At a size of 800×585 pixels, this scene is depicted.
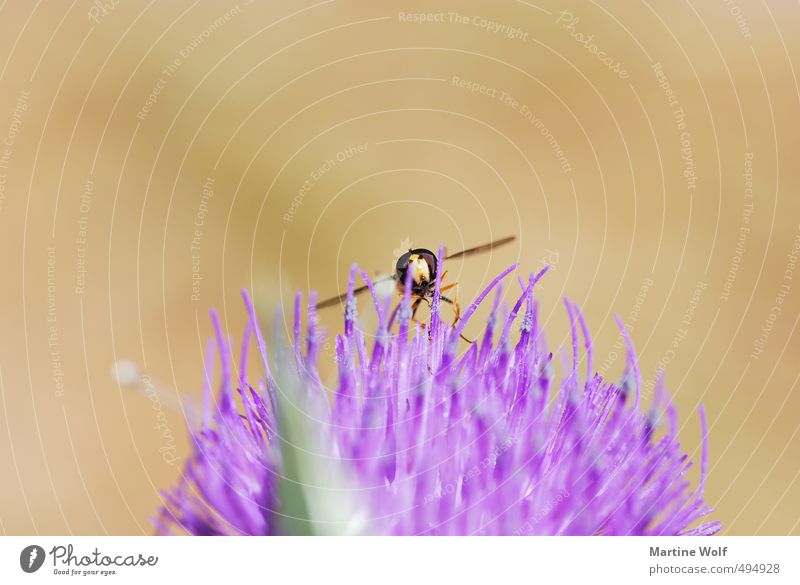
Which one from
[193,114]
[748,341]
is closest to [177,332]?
[193,114]

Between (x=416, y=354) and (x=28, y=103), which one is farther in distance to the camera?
(x=28, y=103)

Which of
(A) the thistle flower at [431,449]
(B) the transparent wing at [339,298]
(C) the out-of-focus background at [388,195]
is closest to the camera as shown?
(A) the thistle flower at [431,449]

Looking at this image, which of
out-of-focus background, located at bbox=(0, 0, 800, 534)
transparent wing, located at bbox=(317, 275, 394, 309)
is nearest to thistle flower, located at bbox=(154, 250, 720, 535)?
transparent wing, located at bbox=(317, 275, 394, 309)

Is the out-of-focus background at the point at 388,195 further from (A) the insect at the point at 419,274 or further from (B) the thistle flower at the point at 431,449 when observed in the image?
(B) the thistle flower at the point at 431,449

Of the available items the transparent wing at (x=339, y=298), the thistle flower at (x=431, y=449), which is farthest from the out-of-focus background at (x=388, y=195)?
the thistle flower at (x=431, y=449)

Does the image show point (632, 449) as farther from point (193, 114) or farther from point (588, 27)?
point (193, 114)

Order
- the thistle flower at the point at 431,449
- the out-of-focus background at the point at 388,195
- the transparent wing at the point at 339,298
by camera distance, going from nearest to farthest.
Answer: the thistle flower at the point at 431,449 < the transparent wing at the point at 339,298 < the out-of-focus background at the point at 388,195

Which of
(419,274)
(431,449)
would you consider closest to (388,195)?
(419,274)
